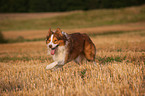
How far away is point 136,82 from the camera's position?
5.45 metres

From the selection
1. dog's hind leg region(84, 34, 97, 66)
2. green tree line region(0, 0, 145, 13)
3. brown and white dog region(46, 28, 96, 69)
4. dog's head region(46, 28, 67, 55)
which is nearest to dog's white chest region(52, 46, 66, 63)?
brown and white dog region(46, 28, 96, 69)

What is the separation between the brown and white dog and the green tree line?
2408 inches

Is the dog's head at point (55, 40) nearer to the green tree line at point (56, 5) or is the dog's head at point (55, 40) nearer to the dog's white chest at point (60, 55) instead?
the dog's white chest at point (60, 55)

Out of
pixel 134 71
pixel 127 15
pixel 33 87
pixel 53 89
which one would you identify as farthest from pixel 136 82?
pixel 127 15

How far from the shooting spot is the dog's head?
604 centimetres

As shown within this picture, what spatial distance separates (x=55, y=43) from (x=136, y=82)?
2621mm

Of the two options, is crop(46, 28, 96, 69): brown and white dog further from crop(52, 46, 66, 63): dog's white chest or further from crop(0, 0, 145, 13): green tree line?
crop(0, 0, 145, 13): green tree line

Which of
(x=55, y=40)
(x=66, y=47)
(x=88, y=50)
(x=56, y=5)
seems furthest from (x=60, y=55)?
(x=56, y=5)

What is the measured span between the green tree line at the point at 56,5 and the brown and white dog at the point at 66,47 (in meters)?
61.2

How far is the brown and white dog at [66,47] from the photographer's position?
20.1 ft

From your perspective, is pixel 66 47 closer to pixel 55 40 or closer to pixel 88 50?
pixel 55 40

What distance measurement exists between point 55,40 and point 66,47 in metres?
0.48

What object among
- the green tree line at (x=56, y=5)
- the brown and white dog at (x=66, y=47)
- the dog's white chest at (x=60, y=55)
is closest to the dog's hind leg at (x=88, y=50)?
the brown and white dog at (x=66, y=47)

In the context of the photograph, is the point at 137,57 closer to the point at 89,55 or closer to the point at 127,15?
the point at 89,55
